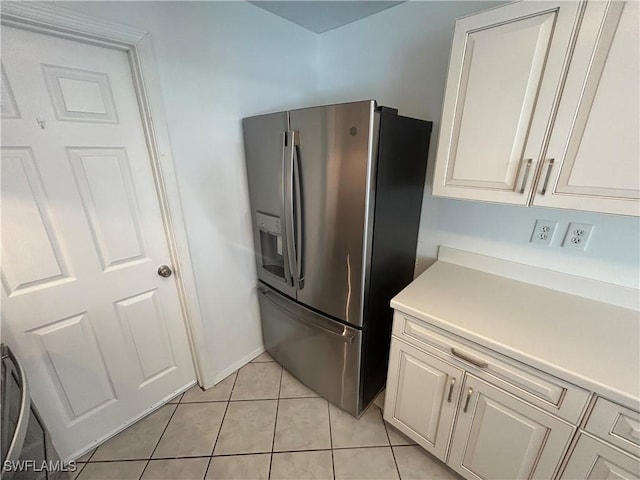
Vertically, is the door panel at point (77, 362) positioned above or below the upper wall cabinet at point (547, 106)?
below

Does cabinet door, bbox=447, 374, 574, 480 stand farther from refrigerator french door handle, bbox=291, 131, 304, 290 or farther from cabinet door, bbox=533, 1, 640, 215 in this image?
refrigerator french door handle, bbox=291, 131, 304, 290

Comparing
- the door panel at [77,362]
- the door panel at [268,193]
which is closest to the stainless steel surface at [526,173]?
the door panel at [268,193]

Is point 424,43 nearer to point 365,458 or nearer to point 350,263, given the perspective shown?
point 350,263

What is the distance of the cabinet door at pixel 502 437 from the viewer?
0.94m

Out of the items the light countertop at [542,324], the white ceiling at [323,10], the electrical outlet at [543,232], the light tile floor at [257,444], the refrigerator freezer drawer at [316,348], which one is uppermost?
the white ceiling at [323,10]

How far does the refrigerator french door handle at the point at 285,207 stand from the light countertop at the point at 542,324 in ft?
2.09

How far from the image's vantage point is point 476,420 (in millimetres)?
1110

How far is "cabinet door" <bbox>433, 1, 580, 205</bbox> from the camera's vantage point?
0.92 metres

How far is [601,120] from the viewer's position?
34.4 inches

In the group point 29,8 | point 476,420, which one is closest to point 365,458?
point 476,420

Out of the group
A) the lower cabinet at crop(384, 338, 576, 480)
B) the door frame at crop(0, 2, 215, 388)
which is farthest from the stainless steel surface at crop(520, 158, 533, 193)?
the door frame at crop(0, 2, 215, 388)

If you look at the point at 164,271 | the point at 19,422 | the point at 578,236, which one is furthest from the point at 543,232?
the point at 19,422

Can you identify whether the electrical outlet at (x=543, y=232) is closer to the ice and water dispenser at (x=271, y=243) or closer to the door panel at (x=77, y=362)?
the ice and water dispenser at (x=271, y=243)

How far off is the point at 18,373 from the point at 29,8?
51.5 inches
